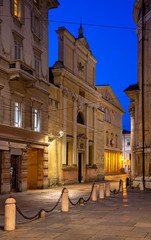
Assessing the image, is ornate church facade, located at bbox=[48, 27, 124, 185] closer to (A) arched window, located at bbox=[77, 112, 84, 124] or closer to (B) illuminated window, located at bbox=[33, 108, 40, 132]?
(A) arched window, located at bbox=[77, 112, 84, 124]

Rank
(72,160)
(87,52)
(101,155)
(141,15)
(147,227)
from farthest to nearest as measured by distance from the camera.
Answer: (101,155) → (87,52) → (72,160) → (141,15) → (147,227)

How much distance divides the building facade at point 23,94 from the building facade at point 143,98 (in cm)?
710

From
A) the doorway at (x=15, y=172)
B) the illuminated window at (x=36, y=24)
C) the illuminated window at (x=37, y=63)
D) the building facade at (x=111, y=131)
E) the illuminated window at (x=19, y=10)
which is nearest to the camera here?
the doorway at (x=15, y=172)

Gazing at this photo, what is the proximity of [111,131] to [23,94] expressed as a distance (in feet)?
136

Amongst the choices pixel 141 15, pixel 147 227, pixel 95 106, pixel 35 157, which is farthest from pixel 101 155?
pixel 147 227

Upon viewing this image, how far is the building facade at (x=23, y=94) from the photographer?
2316 centimetres

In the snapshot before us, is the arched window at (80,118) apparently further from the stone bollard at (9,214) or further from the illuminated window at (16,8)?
the stone bollard at (9,214)

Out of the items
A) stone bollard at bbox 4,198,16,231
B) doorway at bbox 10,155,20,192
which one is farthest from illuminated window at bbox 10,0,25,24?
stone bollard at bbox 4,198,16,231

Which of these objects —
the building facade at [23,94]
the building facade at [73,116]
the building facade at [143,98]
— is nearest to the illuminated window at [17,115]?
the building facade at [23,94]

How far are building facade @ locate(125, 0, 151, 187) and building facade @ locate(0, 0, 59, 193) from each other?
23.3 feet

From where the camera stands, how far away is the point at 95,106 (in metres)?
43.7

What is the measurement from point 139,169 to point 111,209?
38.7 feet

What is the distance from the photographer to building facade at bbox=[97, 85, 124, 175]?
204ft

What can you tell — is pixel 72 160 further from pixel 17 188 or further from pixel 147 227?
pixel 147 227
